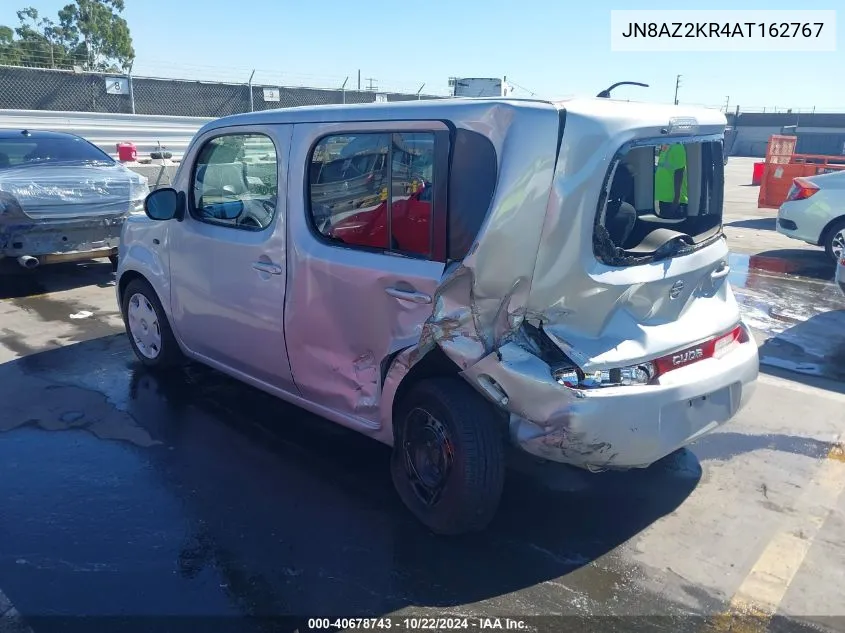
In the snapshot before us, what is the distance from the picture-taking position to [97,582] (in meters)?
2.90

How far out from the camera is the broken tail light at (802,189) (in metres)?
9.58

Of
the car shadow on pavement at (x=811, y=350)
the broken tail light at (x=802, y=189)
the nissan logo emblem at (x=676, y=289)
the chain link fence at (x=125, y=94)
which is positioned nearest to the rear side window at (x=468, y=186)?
the nissan logo emblem at (x=676, y=289)

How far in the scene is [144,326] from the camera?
5.16 meters

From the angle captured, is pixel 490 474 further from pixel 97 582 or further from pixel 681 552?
pixel 97 582

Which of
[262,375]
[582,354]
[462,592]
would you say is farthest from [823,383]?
[262,375]

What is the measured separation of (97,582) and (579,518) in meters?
2.14

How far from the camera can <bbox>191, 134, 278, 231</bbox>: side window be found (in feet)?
12.7

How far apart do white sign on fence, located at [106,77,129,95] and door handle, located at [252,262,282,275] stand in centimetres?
1437

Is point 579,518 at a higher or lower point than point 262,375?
lower

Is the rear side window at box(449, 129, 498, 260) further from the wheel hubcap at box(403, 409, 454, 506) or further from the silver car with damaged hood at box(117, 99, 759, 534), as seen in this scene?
the wheel hubcap at box(403, 409, 454, 506)

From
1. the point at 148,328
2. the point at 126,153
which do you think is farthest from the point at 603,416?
the point at 126,153

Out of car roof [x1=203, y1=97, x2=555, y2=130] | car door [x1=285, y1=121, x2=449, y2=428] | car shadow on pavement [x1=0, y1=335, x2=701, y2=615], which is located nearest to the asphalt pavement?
car shadow on pavement [x1=0, y1=335, x2=701, y2=615]

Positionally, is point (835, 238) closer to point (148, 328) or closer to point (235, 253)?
point (235, 253)

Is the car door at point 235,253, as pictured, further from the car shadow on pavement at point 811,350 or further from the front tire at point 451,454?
the car shadow on pavement at point 811,350
